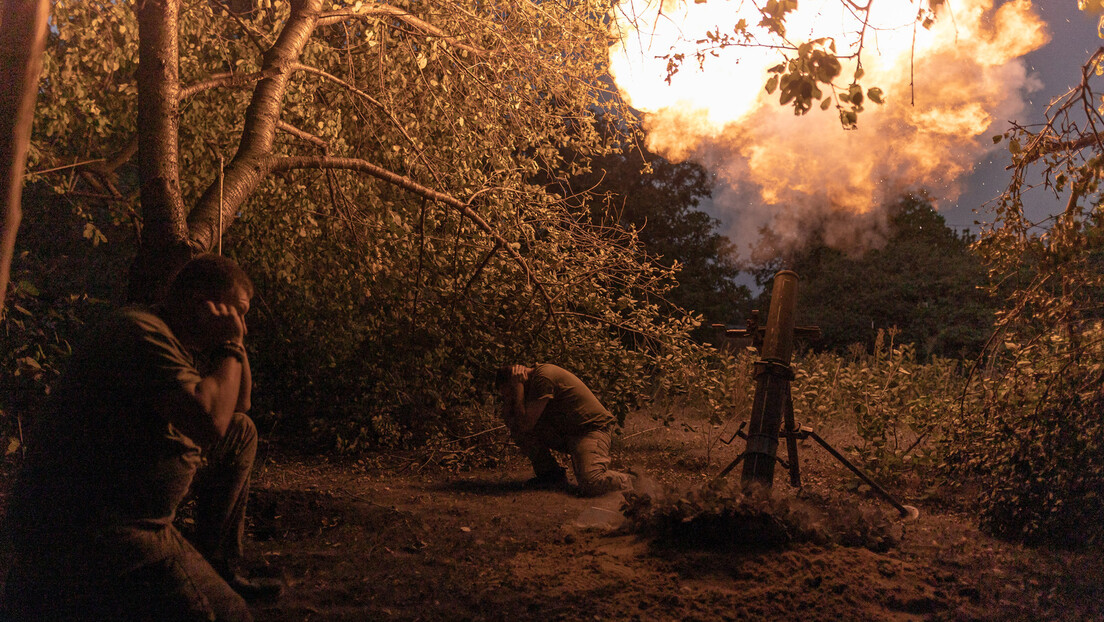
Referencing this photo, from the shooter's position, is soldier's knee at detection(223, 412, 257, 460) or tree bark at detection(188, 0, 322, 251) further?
tree bark at detection(188, 0, 322, 251)

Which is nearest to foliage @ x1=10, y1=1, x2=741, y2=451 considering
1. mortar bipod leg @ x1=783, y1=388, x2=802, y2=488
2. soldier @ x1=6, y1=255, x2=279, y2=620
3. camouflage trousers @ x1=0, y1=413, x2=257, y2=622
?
mortar bipod leg @ x1=783, y1=388, x2=802, y2=488

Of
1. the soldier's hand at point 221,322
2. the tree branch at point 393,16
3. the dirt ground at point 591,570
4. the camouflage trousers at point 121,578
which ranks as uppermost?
the tree branch at point 393,16

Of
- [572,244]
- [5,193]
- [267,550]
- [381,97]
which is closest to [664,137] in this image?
[572,244]

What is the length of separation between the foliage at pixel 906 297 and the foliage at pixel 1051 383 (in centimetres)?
1558

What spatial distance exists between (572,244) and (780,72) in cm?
478

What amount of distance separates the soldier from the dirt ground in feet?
3.86

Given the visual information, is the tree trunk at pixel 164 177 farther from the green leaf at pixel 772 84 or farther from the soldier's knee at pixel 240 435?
the green leaf at pixel 772 84

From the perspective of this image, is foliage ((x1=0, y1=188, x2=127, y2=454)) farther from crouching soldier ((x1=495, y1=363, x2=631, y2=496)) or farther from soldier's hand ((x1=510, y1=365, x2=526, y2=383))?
crouching soldier ((x1=495, y1=363, x2=631, y2=496))

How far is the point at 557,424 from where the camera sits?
7.22 metres

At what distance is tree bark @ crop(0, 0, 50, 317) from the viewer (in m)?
2.53

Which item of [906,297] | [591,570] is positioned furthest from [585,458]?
[906,297]

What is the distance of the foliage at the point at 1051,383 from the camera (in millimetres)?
5367

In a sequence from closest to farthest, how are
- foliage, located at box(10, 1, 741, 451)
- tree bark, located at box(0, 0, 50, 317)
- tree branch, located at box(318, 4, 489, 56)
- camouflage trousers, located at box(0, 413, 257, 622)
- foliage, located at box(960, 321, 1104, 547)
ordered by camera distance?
camouflage trousers, located at box(0, 413, 257, 622) → tree bark, located at box(0, 0, 50, 317) → foliage, located at box(960, 321, 1104, 547) → tree branch, located at box(318, 4, 489, 56) → foliage, located at box(10, 1, 741, 451)

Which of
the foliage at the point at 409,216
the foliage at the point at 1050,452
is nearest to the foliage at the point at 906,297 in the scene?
the foliage at the point at 409,216
